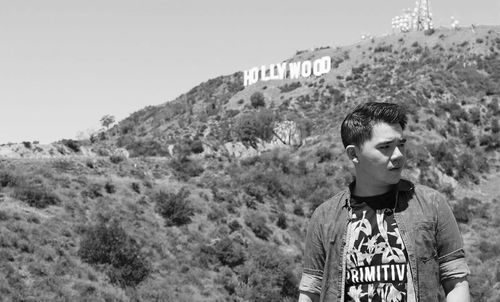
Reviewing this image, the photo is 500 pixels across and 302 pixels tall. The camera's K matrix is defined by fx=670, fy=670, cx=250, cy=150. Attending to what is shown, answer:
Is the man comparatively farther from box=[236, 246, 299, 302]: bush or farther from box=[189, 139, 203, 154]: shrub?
box=[189, 139, 203, 154]: shrub

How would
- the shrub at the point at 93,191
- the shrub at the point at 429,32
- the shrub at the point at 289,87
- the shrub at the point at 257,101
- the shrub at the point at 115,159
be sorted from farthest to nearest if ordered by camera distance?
1. the shrub at the point at 429,32
2. the shrub at the point at 289,87
3. the shrub at the point at 257,101
4. the shrub at the point at 115,159
5. the shrub at the point at 93,191

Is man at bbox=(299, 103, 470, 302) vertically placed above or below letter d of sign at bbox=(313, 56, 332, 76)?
below

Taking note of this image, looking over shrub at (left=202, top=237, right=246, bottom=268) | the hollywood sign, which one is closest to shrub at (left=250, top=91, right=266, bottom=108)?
the hollywood sign

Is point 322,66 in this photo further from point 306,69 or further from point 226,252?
point 226,252

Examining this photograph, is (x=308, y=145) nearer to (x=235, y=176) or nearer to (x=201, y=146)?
(x=201, y=146)

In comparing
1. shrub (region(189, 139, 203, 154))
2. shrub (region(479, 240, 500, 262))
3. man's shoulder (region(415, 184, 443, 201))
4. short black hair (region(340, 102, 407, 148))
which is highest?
shrub (region(189, 139, 203, 154))

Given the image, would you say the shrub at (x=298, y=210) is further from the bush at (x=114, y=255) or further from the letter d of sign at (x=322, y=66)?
the letter d of sign at (x=322, y=66)

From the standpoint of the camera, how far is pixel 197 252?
3644 centimetres

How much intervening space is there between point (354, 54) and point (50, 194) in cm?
7889

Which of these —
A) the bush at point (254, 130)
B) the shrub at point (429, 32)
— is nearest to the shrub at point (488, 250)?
the bush at point (254, 130)

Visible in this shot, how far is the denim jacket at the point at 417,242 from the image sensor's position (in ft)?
14.2

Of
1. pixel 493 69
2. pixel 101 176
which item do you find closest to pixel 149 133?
pixel 493 69

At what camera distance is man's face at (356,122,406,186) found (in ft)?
14.5

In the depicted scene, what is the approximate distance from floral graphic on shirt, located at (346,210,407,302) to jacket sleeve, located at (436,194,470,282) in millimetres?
250
